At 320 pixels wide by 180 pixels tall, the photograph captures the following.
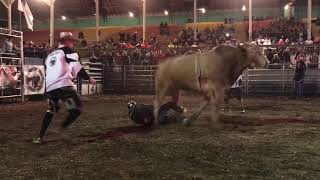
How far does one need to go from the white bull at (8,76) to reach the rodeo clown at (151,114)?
24.5ft

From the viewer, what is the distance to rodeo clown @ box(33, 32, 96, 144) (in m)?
7.10

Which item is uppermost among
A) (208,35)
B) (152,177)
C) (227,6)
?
(227,6)

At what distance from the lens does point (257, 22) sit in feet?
101

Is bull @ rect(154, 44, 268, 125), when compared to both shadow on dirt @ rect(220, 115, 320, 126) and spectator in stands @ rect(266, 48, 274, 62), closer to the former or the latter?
shadow on dirt @ rect(220, 115, 320, 126)

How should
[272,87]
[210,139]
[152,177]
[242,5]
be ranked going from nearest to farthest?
[152,177] < [210,139] < [272,87] < [242,5]

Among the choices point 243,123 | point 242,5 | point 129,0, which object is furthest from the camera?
point 242,5

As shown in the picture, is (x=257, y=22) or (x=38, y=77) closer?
(x=38, y=77)

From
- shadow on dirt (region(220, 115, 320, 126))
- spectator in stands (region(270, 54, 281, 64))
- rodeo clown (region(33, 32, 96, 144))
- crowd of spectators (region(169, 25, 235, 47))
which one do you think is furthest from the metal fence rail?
rodeo clown (region(33, 32, 96, 144))

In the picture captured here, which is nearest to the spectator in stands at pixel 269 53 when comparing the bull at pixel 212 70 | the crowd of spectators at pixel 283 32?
the crowd of spectators at pixel 283 32

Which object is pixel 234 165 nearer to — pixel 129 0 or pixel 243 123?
pixel 243 123

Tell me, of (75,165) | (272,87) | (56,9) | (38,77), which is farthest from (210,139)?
(56,9)

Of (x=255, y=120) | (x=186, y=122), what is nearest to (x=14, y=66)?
(x=186, y=122)

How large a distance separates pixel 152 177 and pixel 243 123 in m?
4.91

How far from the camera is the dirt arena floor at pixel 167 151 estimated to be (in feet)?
16.5
